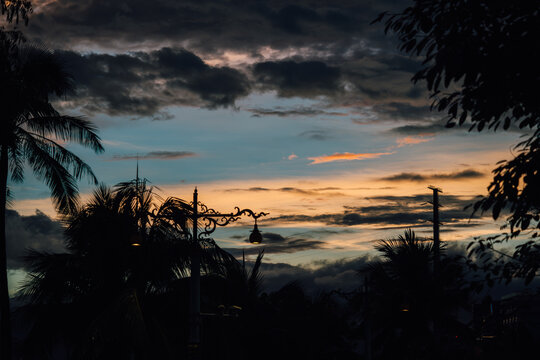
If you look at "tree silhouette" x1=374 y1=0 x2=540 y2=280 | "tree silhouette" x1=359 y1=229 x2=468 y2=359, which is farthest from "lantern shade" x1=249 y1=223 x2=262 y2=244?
"tree silhouette" x1=359 y1=229 x2=468 y2=359

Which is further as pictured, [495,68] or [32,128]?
[32,128]

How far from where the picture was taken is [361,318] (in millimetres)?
32656

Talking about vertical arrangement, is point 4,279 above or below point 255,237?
below

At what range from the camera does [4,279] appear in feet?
71.1

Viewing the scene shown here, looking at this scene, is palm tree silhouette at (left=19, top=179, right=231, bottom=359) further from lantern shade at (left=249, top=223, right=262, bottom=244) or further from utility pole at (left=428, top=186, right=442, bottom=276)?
utility pole at (left=428, top=186, right=442, bottom=276)

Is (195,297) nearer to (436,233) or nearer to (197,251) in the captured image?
(197,251)

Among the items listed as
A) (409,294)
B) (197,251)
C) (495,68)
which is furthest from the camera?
(409,294)

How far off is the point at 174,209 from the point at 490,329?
31.1ft

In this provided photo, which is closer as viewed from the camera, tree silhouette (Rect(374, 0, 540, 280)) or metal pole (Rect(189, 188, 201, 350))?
tree silhouette (Rect(374, 0, 540, 280))

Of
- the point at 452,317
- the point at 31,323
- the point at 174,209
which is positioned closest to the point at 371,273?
the point at 452,317

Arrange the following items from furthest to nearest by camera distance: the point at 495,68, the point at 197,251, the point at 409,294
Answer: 1. the point at 409,294
2. the point at 197,251
3. the point at 495,68

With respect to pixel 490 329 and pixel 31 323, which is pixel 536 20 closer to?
pixel 490 329

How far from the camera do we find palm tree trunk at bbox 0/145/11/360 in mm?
20562

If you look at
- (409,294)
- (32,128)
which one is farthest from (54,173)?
(409,294)
